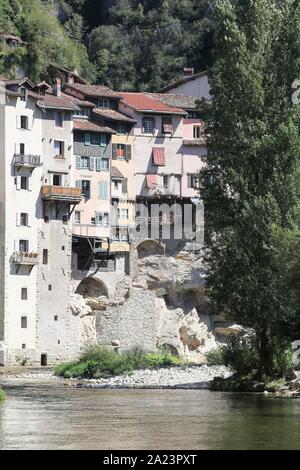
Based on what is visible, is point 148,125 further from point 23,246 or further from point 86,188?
point 23,246

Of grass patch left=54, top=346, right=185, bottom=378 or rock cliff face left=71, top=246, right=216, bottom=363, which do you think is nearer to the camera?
grass patch left=54, top=346, right=185, bottom=378

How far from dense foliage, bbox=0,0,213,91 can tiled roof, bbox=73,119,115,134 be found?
56.8ft

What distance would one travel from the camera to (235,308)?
70938 millimetres

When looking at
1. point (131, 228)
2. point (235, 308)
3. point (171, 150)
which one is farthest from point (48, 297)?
point (235, 308)

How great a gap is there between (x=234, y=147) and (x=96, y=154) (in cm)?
4772

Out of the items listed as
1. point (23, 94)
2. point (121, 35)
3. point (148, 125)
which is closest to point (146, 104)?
point (148, 125)

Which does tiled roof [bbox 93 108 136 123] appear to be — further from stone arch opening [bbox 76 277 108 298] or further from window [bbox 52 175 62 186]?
stone arch opening [bbox 76 277 108 298]

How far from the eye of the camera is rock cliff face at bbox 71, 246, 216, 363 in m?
113

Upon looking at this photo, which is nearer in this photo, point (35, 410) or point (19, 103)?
point (35, 410)

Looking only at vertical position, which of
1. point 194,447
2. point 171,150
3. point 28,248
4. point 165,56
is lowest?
point 194,447

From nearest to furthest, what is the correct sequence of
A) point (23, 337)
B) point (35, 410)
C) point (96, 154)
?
point (35, 410)
point (23, 337)
point (96, 154)

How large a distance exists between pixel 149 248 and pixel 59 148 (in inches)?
438

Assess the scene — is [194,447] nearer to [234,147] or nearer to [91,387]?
[234,147]

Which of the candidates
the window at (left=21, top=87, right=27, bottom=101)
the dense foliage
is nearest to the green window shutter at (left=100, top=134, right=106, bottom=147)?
the window at (left=21, top=87, right=27, bottom=101)
